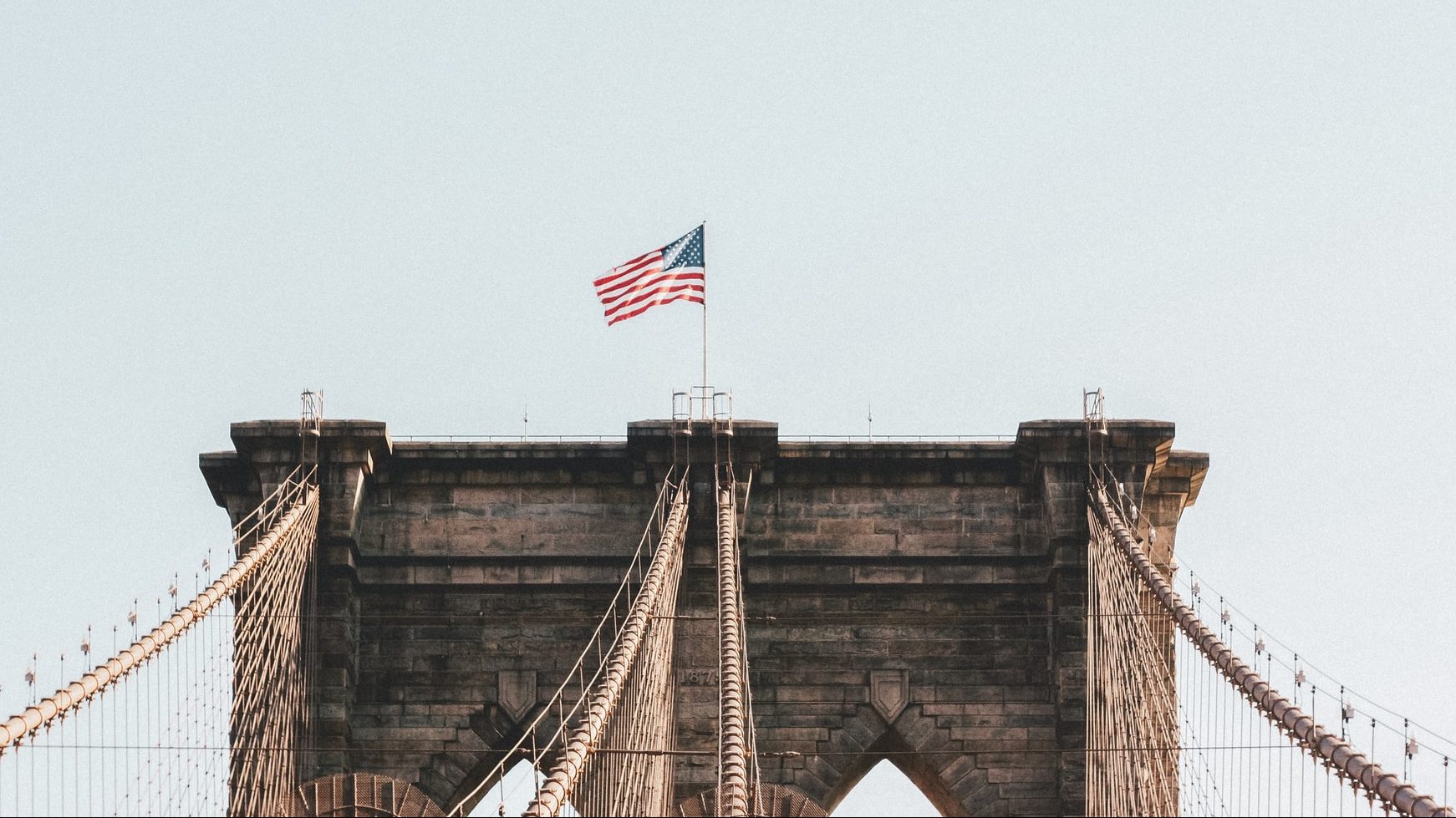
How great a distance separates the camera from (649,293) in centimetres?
5403

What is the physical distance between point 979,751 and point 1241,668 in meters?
7.60

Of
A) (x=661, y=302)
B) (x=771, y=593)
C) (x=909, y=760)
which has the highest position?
(x=661, y=302)

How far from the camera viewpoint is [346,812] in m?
46.5

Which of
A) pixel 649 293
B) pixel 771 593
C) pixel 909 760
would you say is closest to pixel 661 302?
pixel 649 293

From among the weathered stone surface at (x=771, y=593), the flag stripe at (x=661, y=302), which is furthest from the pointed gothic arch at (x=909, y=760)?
the flag stripe at (x=661, y=302)

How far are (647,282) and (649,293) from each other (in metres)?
0.21

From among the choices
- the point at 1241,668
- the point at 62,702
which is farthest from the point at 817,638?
the point at 62,702

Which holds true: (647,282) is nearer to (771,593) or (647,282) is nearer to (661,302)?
(661,302)

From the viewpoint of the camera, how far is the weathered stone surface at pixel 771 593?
164 feet

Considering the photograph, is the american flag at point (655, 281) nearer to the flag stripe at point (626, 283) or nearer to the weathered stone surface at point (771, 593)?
the flag stripe at point (626, 283)

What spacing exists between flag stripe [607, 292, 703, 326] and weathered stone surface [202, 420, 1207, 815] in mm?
2857

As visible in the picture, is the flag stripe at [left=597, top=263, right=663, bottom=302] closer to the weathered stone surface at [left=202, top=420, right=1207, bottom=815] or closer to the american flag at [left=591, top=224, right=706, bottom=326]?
the american flag at [left=591, top=224, right=706, bottom=326]

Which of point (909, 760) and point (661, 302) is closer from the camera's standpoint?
point (909, 760)

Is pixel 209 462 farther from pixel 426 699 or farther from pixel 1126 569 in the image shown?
pixel 1126 569
